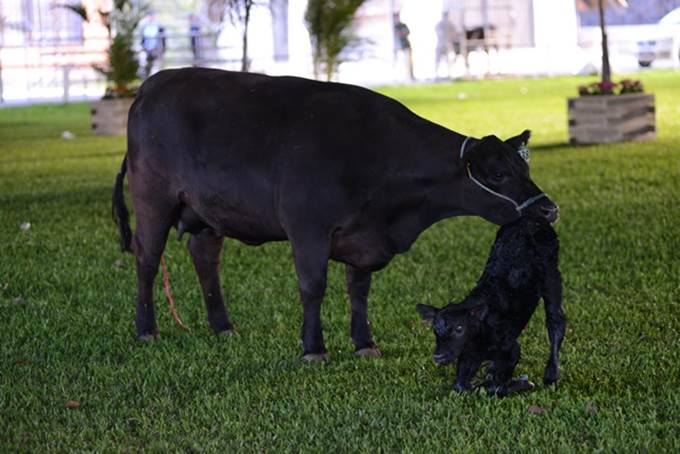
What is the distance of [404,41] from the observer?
36406mm

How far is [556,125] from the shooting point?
17859 mm

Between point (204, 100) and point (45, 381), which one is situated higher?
point (204, 100)

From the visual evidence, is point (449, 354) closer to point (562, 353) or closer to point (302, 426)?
point (302, 426)

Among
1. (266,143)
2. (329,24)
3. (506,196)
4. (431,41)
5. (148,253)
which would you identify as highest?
(431,41)

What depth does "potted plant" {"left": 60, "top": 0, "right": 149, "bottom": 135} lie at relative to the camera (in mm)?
20234

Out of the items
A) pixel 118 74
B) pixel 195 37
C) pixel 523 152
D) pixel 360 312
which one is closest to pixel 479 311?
pixel 523 152

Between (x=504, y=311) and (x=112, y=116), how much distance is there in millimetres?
16095

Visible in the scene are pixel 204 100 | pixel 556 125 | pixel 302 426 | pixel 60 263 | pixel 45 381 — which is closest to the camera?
pixel 302 426

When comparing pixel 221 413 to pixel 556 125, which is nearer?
pixel 221 413

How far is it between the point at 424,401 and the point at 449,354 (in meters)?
0.21

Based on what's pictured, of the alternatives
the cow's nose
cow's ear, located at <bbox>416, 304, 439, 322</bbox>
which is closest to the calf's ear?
cow's ear, located at <bbox>416, 304, 439, 322</bbox>

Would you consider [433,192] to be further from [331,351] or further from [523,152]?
[331,351]

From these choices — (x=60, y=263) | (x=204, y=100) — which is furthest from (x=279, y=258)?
(x=204, y=100)

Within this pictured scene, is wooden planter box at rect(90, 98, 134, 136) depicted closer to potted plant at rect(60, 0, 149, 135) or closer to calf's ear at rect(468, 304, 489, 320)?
potted plant at rect(60, 0, 149, 135)
